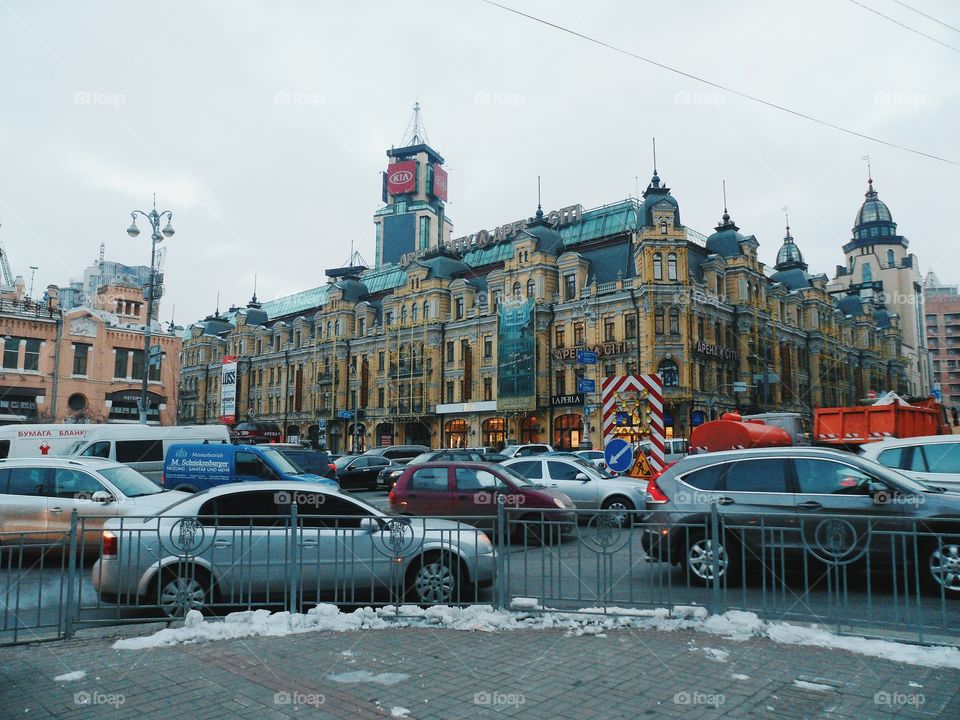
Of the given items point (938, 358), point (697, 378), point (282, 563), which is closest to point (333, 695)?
point (282, 563)

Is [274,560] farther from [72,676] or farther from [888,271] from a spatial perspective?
[888,271]

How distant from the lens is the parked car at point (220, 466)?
56.2 feet

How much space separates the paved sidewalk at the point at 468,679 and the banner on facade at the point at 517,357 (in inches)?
1634

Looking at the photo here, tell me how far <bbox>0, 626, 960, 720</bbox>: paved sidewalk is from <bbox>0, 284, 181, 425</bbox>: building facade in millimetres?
40026

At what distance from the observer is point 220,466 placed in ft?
57.0

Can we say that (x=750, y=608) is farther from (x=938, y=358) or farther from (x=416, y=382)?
(x=938, y=358)

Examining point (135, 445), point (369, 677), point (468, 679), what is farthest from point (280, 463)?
point (468, 679)

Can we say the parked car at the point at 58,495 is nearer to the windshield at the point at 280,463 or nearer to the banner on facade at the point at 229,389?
the windshield at the point at 280,463

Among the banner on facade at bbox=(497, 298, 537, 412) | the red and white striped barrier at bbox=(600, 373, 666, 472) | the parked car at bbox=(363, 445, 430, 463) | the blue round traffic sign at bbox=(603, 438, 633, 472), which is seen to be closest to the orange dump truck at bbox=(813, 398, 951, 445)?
the red and white striped barrier at bbox=(600, 373, 666, 472)

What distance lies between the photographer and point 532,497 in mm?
13602

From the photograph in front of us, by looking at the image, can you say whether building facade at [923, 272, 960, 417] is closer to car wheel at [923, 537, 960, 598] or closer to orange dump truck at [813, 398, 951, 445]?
orange dump truck at [813, 398, 951, 445]

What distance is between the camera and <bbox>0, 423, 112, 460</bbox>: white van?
2366cm

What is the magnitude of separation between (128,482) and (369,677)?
8382 mm

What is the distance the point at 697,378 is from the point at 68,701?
42.4 metres
